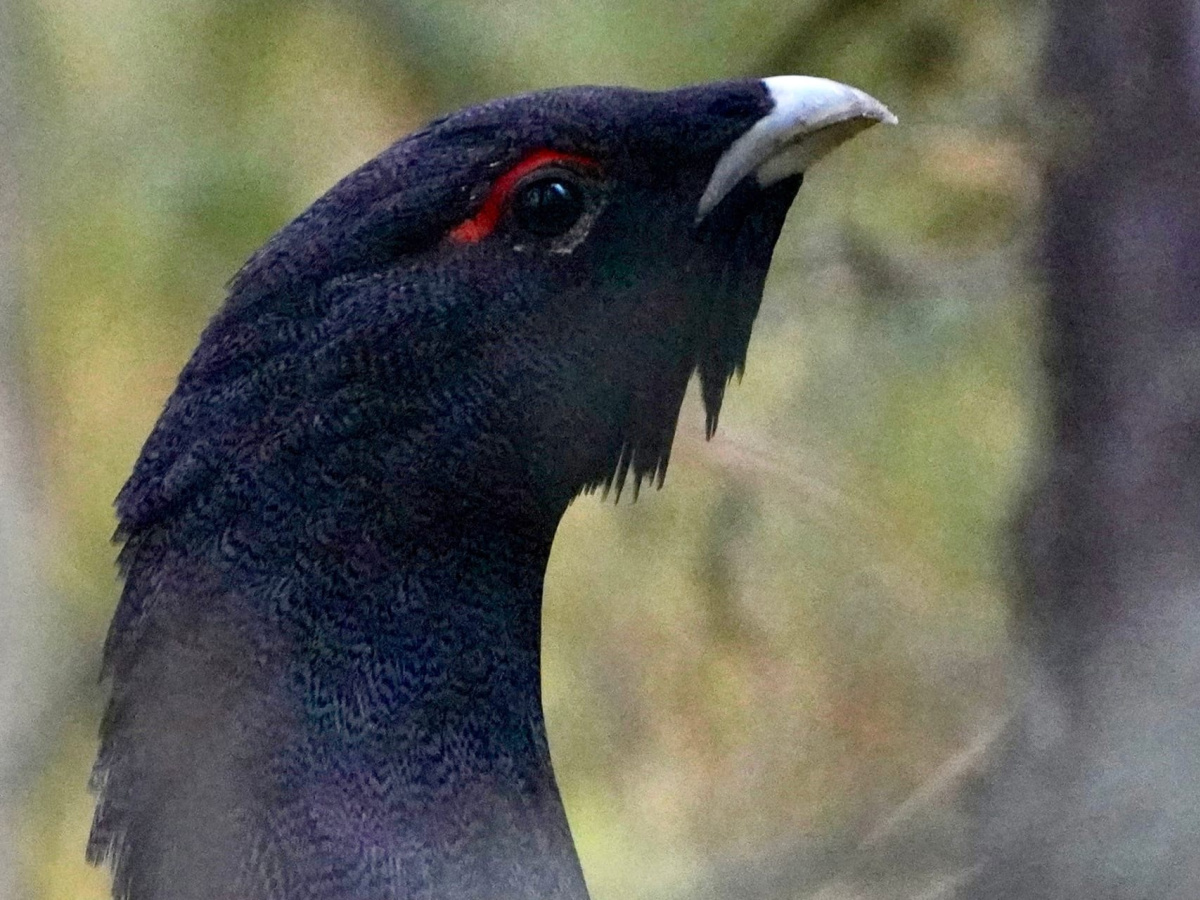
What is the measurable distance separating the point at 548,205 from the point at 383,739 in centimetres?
29

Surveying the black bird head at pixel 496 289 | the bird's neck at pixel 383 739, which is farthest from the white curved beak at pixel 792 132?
the bird's neck at pixel 383 739

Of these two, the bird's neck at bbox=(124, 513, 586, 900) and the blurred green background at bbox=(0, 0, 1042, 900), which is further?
the blurred green background at bbox=(0, 0, 1042, 900)

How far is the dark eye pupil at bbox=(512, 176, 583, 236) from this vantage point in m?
0.81

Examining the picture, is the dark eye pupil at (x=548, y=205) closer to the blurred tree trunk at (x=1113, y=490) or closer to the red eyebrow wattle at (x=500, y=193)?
the red eyebrow wattle at (x=500, y=193)

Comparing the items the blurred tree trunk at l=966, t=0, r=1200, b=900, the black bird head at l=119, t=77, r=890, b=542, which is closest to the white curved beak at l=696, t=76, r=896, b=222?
the black bird head at l=119, t=77, r=890, b=542

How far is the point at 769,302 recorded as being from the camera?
0.93 m

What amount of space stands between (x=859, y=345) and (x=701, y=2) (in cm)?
24

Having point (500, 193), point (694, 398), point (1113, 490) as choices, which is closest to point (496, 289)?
point (500, 193)

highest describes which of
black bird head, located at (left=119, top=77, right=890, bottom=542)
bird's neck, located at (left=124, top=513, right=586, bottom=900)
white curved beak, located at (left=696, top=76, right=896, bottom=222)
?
white curved beak, located at (left=696, top=76, right=896, bottom=222)

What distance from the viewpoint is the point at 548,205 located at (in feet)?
2.65

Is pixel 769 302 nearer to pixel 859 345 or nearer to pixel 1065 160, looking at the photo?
pixel 859 345

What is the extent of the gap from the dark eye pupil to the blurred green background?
15cm

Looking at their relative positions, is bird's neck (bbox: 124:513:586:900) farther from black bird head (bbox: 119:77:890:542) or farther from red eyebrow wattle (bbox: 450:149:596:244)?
red eyebrow wattle (bbox: 450:149:596:244)

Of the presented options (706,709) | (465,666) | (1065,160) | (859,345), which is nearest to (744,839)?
(706,709)
